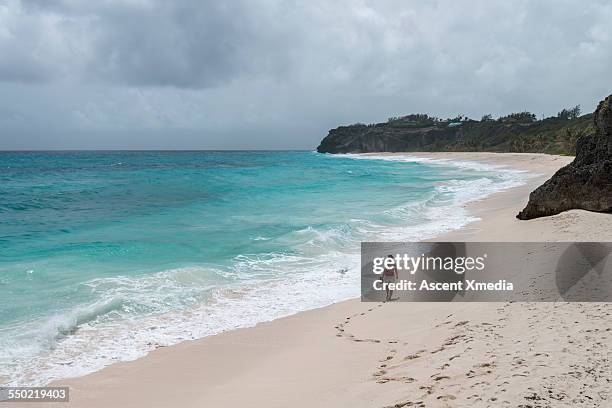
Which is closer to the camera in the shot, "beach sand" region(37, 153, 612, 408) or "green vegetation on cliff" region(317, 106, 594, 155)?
"beach sand" region(37, 153, 612, 408)

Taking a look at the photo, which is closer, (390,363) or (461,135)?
(390,363)

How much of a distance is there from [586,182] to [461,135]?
141 meters

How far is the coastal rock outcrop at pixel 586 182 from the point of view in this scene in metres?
13.3

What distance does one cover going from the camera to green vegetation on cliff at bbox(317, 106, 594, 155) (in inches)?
3335

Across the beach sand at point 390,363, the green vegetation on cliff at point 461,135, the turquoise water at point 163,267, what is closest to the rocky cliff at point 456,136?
the green vegetation on cliff at point 461,135

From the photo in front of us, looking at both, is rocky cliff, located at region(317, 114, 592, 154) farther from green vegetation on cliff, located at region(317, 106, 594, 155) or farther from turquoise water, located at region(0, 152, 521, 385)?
turquoise water, located at region(0, 152, 521, 385)

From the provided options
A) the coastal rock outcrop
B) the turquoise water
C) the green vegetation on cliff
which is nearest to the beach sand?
the turquoise water

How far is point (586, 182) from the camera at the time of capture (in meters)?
13.8

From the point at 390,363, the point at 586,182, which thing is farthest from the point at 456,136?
the point at 390,363

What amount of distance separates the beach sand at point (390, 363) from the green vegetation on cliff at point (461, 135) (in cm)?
6722

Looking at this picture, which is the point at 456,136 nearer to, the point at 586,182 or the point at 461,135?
the point at 461,135

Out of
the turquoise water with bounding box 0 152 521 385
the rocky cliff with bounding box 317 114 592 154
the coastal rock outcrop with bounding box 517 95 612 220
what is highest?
the rocky cliff with bounding box 317 114 592 154

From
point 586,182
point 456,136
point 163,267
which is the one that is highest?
point 456,136

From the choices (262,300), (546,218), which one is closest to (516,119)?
(546,218)
